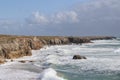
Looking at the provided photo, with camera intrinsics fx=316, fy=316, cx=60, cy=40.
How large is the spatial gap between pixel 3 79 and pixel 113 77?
9.73 m

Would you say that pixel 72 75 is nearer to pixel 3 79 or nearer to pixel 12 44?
pixel 3 79

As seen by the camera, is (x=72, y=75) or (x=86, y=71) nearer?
(x=72, y=75)

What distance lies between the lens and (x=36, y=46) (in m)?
78.1

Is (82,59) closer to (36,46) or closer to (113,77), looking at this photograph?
(113,77)

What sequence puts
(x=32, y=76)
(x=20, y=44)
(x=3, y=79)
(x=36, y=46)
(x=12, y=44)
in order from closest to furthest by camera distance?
1. (x=3, y=79)
2. (x=32, y=76)
3. (x=12, y=44)
4. (x=20, y=44)
5. (x=36, y=46)

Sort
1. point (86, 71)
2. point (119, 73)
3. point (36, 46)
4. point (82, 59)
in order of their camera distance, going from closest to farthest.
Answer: point (119, 73) < point (86, 71) < point (82, 59) < point (36, 46)

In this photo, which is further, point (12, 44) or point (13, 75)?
point (12, 44)

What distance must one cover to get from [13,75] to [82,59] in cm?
1773

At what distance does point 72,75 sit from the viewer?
2975 centimetres

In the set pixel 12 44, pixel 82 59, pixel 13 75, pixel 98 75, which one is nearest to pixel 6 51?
pixel 12 44

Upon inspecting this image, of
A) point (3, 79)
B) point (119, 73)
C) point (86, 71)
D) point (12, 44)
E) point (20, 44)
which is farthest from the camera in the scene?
point (20, 44)

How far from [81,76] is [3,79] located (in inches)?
283

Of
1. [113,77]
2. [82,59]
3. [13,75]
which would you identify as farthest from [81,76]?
[82,59]

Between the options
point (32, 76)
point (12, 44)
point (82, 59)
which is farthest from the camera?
point (12, 44)
